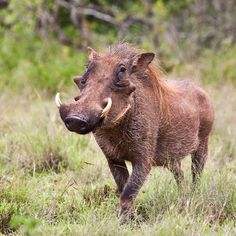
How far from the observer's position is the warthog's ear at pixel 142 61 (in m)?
5.15

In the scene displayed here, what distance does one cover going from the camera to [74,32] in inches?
573

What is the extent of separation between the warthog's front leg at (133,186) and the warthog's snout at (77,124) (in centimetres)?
68

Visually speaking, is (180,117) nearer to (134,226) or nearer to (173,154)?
(173,154)

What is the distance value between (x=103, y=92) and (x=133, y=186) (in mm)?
704

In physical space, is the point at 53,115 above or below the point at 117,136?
below

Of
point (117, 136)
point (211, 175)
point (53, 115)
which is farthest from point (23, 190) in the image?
point (53, 115)

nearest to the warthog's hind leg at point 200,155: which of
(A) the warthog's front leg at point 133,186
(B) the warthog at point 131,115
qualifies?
(B) the warthog at point 131,115

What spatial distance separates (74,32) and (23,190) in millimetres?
9196

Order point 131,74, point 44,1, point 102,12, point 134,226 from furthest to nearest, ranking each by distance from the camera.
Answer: point 102,12, point 44,1, point 131,74, point 134,226

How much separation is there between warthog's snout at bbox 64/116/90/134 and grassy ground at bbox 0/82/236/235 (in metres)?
0.57

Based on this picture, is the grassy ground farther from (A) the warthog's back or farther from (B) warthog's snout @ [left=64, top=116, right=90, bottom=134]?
(B) warthog's snout @ [left=64, top=116, right=90, bottom=134]

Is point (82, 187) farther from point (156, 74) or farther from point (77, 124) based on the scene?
point (77, 124)

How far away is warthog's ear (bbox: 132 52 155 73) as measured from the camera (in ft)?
16.9

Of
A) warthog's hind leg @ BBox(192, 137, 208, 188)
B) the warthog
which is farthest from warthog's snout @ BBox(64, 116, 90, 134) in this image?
warthog's hind leg @ BBox(192, 137, 208, 188)
